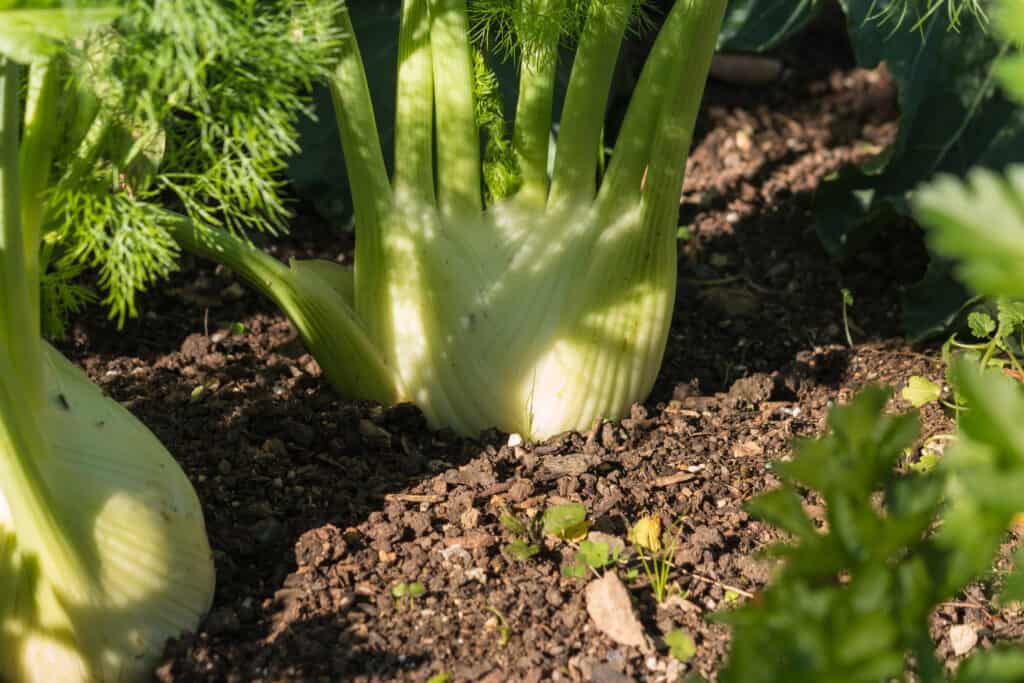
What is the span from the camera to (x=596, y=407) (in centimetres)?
159

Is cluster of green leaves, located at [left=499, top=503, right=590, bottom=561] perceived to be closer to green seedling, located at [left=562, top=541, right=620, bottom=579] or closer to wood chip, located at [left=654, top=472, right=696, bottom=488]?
green seedling, located at [left=562, top=541, right=620, bottom=579]

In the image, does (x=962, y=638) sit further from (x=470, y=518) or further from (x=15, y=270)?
(x=15, y=270)

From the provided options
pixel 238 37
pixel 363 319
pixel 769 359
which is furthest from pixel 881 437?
pixel 769 359

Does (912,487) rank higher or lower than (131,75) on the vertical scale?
lower

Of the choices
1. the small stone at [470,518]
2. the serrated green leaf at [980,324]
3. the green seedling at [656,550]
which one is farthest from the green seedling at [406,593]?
the serrated green leaf at [980,324]

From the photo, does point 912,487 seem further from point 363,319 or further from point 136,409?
point 136,409

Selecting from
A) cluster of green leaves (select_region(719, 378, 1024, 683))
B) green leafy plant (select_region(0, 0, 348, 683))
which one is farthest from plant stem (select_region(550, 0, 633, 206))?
cluster of green leaves (select_region(719, 378, 1024, 683))

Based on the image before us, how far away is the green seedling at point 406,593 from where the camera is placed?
1268mm

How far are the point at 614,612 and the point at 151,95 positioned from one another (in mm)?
718

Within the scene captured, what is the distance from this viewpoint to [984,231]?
2.16ft


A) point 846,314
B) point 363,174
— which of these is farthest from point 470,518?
point 846,314

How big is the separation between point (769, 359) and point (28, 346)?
1.19 m

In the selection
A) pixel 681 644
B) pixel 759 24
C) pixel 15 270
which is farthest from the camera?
pixel 759 24

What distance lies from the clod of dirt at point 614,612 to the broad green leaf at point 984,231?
25.8 inches
